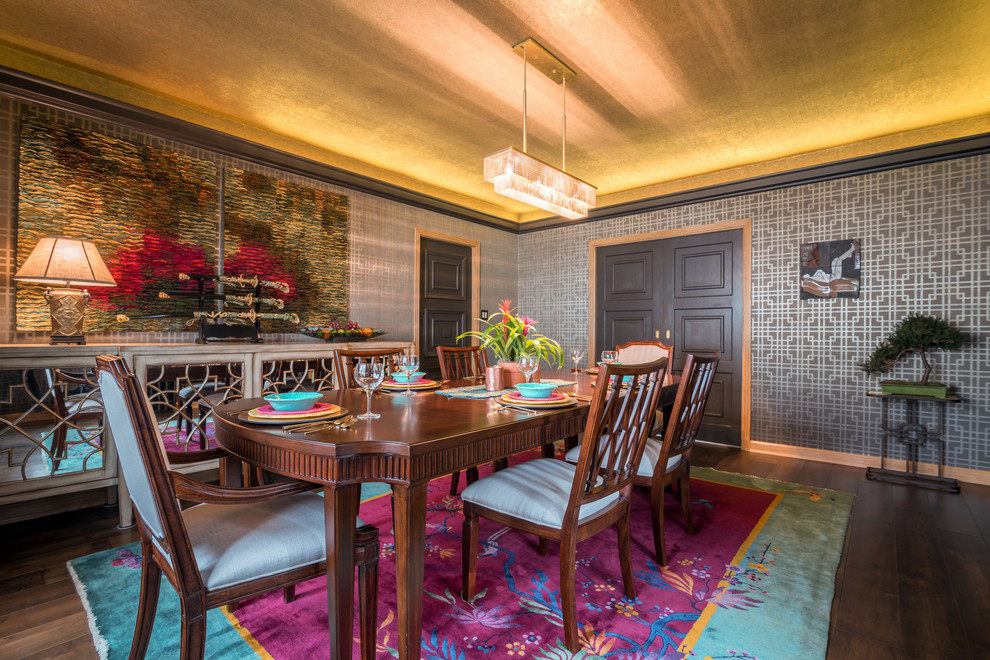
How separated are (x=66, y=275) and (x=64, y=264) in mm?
67

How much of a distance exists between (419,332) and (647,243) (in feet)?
8.59

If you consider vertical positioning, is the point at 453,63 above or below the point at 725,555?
above

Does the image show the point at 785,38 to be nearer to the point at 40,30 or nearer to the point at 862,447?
the point at 862,447

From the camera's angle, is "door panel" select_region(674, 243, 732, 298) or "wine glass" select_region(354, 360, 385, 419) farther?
"door panel" select_region(674, 243, 732, 298)

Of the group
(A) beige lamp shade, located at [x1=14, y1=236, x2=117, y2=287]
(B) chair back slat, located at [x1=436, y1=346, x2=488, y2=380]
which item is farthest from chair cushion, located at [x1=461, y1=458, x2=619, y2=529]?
(A) beige lamp shade, located at [x1=14, y1=236, x2=117, y2=287]

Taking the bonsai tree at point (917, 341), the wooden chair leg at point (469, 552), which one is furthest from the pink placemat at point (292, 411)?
the bonsai tree at point (917, 341)

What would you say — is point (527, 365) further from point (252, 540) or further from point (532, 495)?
point (252, 540)

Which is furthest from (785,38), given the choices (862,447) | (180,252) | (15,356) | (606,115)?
(15,356)

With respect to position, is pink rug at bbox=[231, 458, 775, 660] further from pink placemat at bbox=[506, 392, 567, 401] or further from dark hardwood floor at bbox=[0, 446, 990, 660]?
pink placemat at bbox=[506, 392, 567, 401]

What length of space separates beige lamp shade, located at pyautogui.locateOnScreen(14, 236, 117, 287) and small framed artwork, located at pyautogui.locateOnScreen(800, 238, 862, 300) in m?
5.01

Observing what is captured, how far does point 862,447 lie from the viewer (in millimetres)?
3646

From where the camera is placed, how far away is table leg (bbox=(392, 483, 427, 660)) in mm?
Answer: 1166

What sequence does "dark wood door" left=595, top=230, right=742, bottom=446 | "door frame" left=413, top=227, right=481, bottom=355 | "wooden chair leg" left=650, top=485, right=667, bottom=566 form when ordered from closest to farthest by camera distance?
"wooden chair leg" left=650, top=485, right=667, bottom=566 → "dark wood door" left=595, top=230, right=742, bottom=446 → "door frame" left=413, top=227, right=481, bottom=355

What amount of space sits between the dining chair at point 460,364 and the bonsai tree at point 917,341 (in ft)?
10.0
